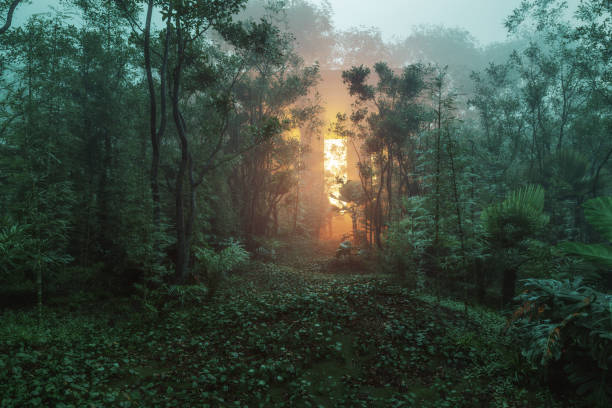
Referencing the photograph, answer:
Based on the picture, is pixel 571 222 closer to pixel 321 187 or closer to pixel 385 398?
pixel 385 398

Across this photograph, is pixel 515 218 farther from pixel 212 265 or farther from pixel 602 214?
pixel 212 265

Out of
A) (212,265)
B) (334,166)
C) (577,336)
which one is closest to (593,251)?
(577,336)

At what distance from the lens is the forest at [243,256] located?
5363mm

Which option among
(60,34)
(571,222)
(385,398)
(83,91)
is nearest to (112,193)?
(83,91)

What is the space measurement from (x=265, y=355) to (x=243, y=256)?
6576 millimetres

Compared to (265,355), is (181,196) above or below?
above

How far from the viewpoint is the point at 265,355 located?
650 centimetres

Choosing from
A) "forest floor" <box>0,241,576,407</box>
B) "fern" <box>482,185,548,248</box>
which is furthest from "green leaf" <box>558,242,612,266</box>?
"fern" <box>482,185,548,248</box>

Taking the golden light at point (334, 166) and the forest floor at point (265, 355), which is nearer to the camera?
the forest floor at point (265, 355)

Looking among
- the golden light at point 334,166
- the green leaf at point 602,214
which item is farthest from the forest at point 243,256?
the golden light at point 334,166

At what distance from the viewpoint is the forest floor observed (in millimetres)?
5061

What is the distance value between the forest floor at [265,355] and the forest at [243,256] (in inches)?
1.8

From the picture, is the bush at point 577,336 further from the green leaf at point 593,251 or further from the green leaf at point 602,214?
the green leaf at point 602,214

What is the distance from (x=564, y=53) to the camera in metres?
18.5
